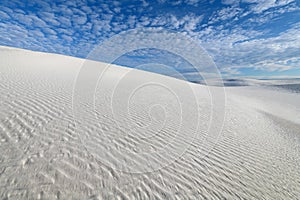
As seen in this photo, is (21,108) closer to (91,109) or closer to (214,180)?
(91,109)

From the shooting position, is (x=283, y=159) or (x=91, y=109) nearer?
(x=283, y=159)

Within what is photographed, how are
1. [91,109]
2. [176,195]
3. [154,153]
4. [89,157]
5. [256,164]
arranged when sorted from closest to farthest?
[176,195] < [89,157] < [154,153] < [256,164] < [91,109]

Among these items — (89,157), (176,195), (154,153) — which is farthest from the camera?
(154,153)

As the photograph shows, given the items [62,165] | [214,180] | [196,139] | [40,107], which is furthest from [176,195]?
[40,107]

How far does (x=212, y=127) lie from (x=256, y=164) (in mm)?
2539

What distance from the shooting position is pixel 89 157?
9.75 ft

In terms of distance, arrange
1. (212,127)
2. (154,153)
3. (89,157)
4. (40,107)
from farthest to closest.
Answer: (212,127)
(40,107)
(154,153)
(89,157)

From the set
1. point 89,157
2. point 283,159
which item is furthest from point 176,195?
point 283,159

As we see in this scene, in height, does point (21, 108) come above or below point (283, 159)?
above

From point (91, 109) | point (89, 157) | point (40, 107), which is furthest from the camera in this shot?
point (91, 109)

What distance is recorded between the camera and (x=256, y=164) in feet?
13.2

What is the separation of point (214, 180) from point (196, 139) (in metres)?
1.94

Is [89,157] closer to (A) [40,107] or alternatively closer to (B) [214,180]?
(B) [214,180]

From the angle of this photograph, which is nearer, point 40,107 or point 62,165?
point 62,165
